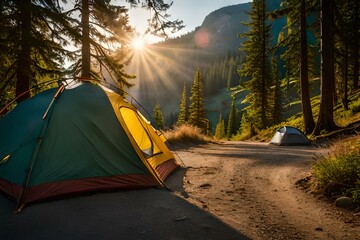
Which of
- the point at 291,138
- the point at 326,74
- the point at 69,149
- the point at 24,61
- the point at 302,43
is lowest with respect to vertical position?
the point at 291,138

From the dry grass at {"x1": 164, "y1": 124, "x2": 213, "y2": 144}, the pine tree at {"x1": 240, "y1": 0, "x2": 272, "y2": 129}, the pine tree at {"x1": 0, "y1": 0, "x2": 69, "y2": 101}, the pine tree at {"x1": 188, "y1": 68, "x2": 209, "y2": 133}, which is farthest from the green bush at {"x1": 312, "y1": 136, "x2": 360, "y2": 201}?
the pine tree at {"x1": 188, "y1": 68, "x2": 209, "y2": 133}

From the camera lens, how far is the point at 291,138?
17.1 meters

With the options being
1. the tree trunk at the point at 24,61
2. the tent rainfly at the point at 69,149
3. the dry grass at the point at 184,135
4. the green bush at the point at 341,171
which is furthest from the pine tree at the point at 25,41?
the green bush at the point at 341,171

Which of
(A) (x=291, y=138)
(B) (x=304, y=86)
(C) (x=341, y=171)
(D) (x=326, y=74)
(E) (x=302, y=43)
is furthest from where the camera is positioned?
(E) (x=302, y=43)

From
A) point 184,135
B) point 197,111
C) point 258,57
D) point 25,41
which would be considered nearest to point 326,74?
point 184,135

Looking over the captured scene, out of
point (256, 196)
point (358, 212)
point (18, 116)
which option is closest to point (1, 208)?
point (18, 116)

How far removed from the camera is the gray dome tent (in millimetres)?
16562

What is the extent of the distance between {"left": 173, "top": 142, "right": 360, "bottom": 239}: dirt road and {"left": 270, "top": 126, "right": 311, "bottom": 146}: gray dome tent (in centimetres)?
822

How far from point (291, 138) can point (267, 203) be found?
1278cm

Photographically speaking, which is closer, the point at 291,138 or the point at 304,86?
the point at 291,138

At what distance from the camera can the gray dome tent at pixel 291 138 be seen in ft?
54.3

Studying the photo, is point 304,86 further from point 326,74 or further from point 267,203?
point 267,203

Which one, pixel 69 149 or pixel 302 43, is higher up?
pixel 302 43

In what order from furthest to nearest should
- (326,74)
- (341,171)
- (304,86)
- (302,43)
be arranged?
(302,43) < (304,86) < (326,74) < (341,171)
